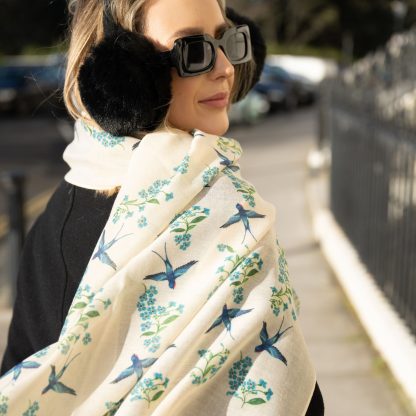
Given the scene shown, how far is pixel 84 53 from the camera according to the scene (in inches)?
72.2

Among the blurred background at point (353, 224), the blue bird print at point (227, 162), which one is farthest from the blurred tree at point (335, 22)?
the blue bird print at point (227, 162)

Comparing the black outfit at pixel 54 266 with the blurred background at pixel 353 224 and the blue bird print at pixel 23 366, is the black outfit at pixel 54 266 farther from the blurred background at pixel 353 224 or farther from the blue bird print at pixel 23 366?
the blurred background at pixel 353 224

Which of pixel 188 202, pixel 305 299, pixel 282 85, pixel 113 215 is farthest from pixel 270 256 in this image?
pixel 282 85

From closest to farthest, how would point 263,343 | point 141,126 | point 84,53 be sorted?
point 263,343 → point 141,126 → point 84,53

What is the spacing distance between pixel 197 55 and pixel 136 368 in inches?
25.7

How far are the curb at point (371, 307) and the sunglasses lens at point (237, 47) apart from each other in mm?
2435

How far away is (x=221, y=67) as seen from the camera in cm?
186

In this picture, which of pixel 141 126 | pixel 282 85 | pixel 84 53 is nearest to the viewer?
pixel 141 126

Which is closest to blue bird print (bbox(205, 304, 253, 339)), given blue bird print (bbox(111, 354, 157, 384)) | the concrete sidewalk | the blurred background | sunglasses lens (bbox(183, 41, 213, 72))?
blue bird print (bbox(111, 354, 157, 384))

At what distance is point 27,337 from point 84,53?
65 centimetres

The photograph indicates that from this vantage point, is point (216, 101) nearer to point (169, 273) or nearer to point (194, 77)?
point (194, 77)

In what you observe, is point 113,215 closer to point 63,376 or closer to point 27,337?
point 63,376

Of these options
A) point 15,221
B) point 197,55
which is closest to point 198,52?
point 197,55

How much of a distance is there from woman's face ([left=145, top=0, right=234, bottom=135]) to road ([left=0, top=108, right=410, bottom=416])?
2591 mm
